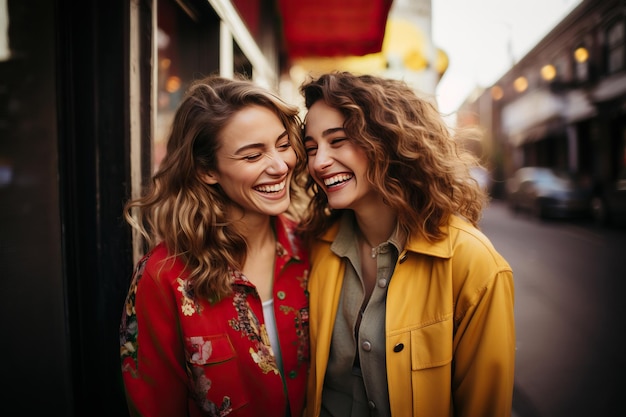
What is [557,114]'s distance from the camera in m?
21.2

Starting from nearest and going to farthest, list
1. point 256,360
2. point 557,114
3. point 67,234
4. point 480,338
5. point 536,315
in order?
point 480,338, point 256,360, point 67,234, point 536,315, point 557,114

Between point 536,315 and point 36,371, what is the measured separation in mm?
5791

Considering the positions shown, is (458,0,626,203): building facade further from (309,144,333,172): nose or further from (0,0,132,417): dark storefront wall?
(0,0,132,417): dark storefront wall

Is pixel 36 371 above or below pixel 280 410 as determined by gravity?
above

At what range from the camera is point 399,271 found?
1.65 meters

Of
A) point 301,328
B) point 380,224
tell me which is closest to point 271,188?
point 380,224

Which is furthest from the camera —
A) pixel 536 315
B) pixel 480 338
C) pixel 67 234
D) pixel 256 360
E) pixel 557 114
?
pixel 557 114

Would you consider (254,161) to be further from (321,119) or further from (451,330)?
(451,330)

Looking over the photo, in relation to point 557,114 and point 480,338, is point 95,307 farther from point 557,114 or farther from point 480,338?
point 557,114

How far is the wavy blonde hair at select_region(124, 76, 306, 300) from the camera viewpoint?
1.68 metres

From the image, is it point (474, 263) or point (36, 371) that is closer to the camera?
point (474, 263)

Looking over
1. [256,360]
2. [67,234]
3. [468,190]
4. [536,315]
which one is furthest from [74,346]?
[536,315]

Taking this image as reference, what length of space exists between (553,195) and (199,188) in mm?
14542

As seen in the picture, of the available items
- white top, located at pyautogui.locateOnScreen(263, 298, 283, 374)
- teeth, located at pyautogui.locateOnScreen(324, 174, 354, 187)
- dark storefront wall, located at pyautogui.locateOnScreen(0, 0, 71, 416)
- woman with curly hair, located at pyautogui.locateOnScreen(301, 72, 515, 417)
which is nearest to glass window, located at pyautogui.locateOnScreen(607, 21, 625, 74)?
woman with curly hair, located at pyautogui.locateOnScreen(301, 72, 515, 417)
